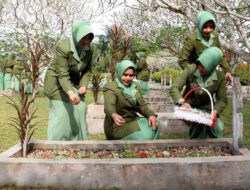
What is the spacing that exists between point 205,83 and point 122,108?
1188 millimetres

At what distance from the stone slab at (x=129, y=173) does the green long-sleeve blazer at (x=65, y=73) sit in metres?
1.20

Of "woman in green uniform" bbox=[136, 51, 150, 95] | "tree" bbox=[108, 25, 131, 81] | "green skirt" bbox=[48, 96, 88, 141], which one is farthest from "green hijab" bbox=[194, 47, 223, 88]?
"woman in green uniform" bbox=[136, 51, 150, 95]

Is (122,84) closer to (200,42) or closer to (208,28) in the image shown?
(200,42)

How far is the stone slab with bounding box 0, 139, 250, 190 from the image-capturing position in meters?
2.93

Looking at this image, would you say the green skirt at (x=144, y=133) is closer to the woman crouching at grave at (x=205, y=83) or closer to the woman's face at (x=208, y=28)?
the woman crouching at grave at (x=205, y=83)

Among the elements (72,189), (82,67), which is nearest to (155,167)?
(72,189)

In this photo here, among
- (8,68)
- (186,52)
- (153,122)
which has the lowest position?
(153,122)

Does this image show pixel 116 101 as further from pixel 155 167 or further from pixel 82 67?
pixel 155 167

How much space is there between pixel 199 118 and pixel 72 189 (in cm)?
157

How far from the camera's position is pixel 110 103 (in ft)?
13.8

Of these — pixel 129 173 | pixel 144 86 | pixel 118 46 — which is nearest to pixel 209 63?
pixel 129 173

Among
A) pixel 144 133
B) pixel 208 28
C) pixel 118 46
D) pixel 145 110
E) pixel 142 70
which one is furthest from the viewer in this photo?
pixel 142 70

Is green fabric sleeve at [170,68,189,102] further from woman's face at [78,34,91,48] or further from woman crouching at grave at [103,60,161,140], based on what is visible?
woman's face at [78,34,91,48]

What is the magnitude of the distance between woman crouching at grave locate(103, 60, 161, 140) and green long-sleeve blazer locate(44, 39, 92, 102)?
0.40 m
